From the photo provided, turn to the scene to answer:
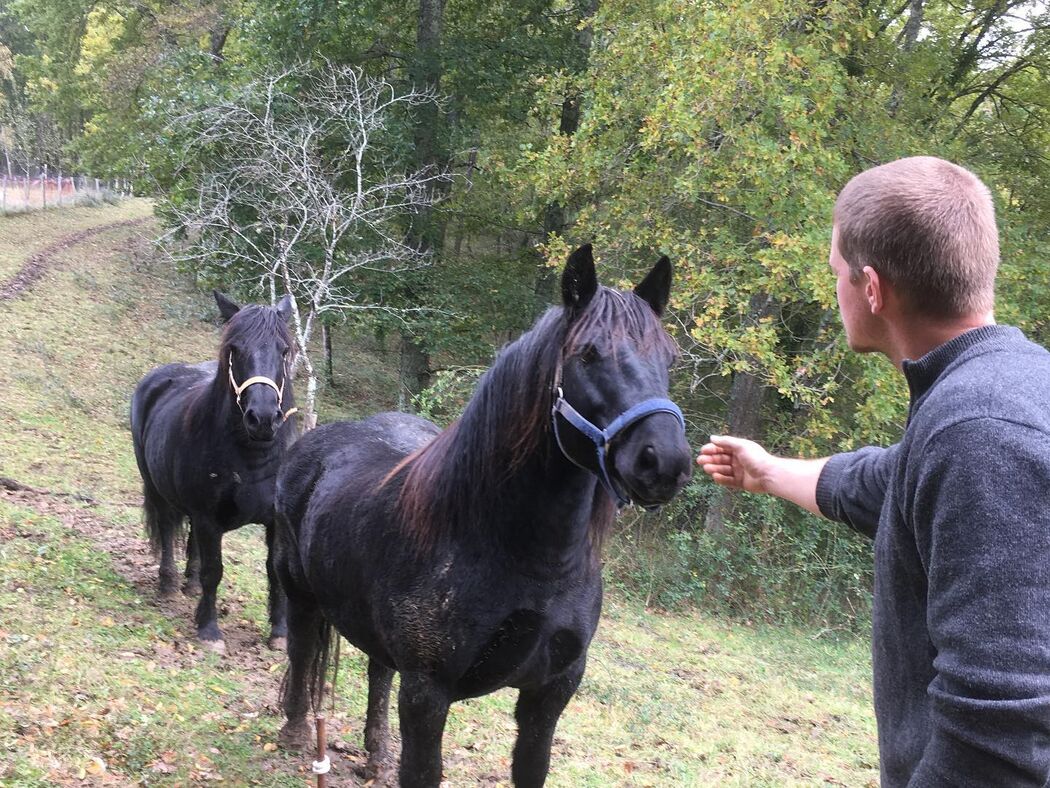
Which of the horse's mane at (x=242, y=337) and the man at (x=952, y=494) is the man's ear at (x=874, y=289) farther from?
the horse's mane at (x=242, y=337)

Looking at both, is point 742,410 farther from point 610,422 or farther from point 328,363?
point 328,363

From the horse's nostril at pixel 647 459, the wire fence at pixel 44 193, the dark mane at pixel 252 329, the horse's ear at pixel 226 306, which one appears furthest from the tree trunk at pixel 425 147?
the wire fence at pixel 44 193

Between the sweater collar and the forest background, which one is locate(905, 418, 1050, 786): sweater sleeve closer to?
the sweater collar

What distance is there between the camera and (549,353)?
2.72 meters

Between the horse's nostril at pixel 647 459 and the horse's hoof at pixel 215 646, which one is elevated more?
the horse's nostril at pixel 647 459

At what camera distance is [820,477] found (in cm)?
213

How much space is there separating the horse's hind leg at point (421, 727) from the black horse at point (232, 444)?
9.88ft

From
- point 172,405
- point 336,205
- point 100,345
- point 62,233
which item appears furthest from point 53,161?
point 172,405

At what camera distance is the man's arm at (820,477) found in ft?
6.46

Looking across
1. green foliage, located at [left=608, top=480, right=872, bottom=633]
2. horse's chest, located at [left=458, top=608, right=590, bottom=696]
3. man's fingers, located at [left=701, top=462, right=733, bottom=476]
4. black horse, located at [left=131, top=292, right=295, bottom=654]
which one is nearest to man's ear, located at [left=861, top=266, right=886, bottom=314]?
man's fingers, located at [left=701, top=462, right=733, bottom=476]

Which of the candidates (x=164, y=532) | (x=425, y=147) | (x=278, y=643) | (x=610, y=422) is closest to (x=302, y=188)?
(x=425, y=147)

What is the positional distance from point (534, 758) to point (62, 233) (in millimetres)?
31949

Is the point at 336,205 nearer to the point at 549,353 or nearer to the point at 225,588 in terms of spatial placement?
the point at 225,588

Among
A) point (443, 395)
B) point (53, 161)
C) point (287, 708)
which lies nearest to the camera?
point (287, 708)
